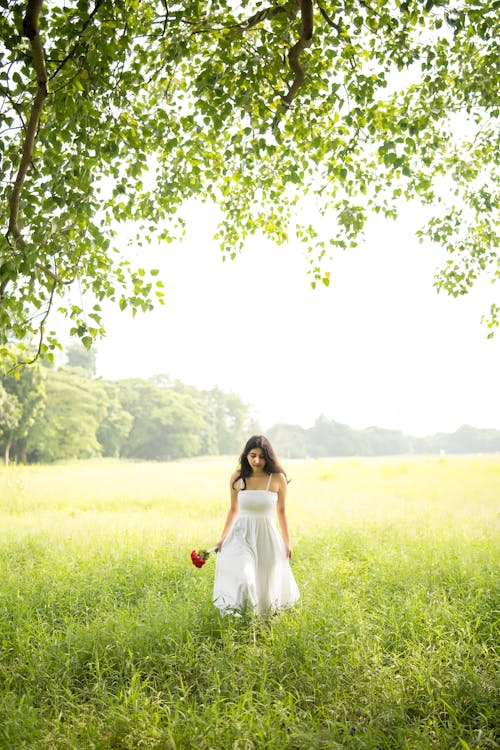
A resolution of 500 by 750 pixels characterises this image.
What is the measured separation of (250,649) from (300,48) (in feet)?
18.5

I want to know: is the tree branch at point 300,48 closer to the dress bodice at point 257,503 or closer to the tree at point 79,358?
the dress bodice at point 257,503

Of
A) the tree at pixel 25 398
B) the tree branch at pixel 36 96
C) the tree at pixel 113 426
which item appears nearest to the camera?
the tree branch at pixel 36 96

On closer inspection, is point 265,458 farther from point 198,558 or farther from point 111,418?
point 111,418

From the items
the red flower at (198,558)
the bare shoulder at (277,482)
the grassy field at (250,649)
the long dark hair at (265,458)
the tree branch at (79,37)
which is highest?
the tree branch at (79,37)

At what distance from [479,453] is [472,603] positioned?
82.2 ft

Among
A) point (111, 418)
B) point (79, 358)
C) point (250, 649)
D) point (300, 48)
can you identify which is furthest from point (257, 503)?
point (79, 358)

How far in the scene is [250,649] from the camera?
471 cm

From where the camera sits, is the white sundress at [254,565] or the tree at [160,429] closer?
the white sundress at [254,565]

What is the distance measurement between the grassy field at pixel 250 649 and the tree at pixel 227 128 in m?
3.04

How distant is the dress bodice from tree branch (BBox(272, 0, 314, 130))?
4.00 m

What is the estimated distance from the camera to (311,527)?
1123 centimetres

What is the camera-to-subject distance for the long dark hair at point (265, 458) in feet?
20.4

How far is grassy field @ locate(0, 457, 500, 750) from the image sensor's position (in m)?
3.70

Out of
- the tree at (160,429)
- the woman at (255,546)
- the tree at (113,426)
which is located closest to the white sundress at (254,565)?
the woman at (255,546)
